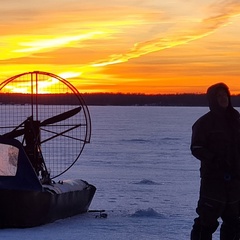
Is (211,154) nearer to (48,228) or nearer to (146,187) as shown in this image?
(48,228)

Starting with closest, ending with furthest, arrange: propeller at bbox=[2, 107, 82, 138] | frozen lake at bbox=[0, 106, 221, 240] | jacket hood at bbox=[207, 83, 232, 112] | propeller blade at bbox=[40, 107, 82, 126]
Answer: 1. jacket hood at bbox=[207, 83, 232, 112]
2. frozen lake at bbox=[0, 106, 221, 240]
3. propeller at bbox=[2, 107, 82, 138]
4. propeller blade at bbox=[40, 107, 82, 126]

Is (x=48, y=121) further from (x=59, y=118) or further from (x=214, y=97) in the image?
(x=214, y=97)

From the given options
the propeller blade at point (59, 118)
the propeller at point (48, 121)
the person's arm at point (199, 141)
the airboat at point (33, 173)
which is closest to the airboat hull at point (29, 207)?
the airboat at point (33, 173)

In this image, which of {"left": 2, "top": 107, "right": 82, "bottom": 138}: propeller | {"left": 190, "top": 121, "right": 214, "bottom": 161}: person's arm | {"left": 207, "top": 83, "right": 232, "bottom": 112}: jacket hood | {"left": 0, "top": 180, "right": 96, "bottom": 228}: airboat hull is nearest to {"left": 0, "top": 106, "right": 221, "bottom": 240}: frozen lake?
{"left": 0, "top": 180, "right": 96, "bottom": 228}: airboat hull

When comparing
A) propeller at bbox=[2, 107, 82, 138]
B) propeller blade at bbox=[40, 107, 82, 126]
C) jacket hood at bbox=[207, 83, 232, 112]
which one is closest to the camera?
jacket hood at bbox=[207, 83, 232, 112]

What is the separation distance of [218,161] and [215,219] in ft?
1.49

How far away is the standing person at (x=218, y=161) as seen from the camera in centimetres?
509

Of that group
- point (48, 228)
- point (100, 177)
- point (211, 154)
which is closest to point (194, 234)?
point (211, 154)

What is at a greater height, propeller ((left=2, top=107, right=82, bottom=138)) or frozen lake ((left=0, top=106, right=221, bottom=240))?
propeller ((left=2, top=107, right=82, bottom=138))

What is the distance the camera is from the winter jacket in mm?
5090

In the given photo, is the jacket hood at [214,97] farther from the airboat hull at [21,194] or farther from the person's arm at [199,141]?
the airboat hull at [21,194]

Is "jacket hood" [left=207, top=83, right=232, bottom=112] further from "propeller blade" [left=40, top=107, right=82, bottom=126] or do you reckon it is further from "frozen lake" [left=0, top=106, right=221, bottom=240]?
"propeller blade" [left=40, top=107, right=82, bottom=126]

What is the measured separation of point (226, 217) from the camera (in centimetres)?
519

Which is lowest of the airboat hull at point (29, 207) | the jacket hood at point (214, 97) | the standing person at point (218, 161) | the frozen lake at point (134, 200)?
the frozen lake at point (134, 200)
